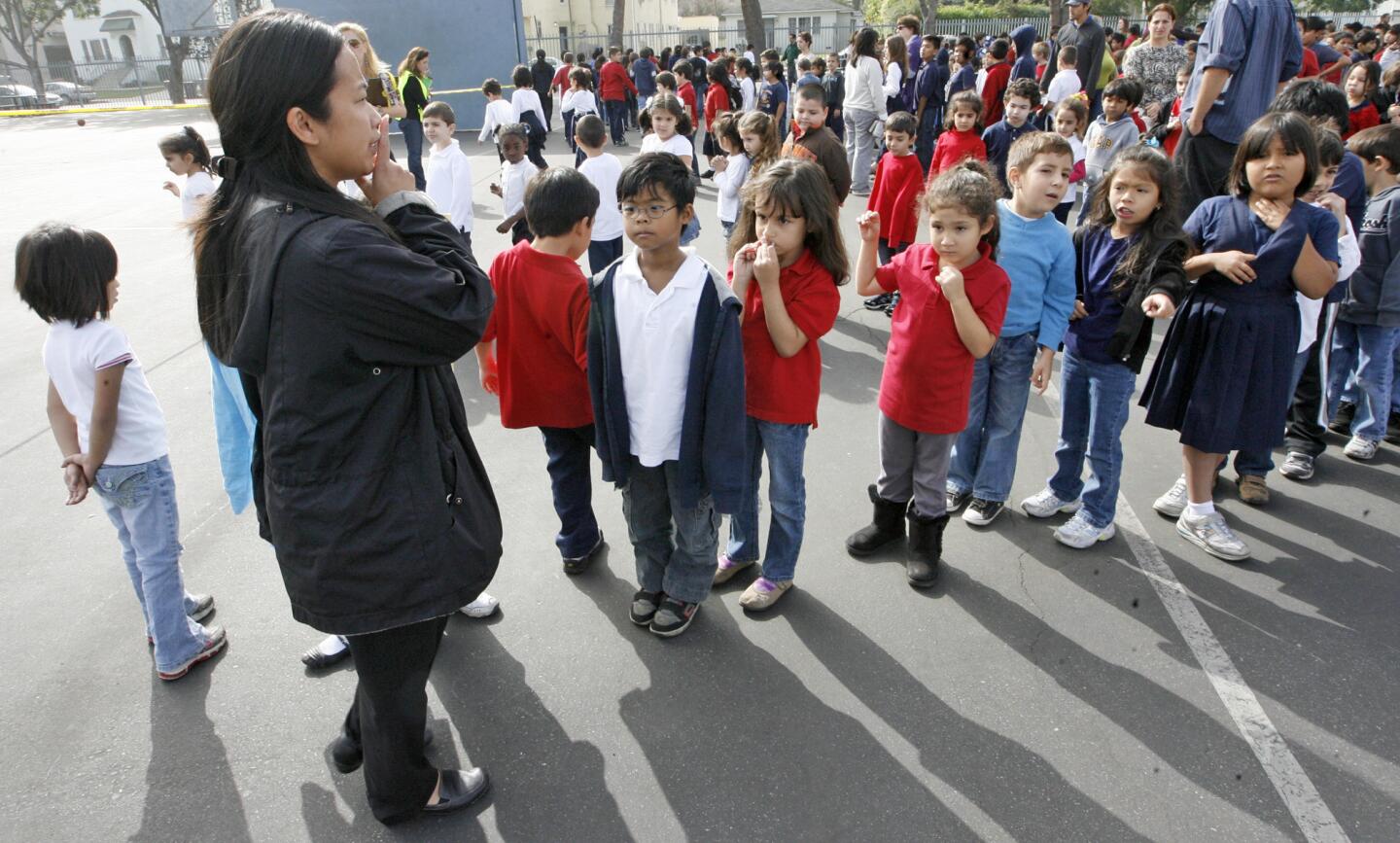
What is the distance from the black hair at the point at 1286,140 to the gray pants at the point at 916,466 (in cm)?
151

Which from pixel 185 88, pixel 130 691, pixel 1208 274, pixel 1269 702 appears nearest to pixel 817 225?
pixel 1208 274

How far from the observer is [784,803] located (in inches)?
93.0

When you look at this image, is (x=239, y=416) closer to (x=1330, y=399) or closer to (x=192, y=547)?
(x=192, y=547)

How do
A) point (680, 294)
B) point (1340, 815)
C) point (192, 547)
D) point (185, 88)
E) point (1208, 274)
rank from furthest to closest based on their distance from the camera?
1. point (185, 88)
2. point (192, 547)
3. point (1208, 274)
4. point (680, 294)
5. point (1340, 815)

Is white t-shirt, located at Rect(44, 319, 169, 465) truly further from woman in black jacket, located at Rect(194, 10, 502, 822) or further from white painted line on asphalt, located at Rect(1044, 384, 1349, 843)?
white painted line on asphalt, located at Rect(1044, 384, 1349, 843)

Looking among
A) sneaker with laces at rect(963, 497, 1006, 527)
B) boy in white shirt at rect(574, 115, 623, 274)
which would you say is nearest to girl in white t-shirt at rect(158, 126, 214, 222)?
boy in white shirt at rect(574, 115, 623, 274)

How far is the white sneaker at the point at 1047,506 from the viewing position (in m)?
3.80

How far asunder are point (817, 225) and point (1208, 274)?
5.50ft

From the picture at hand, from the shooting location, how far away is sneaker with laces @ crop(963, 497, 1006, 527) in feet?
12.3

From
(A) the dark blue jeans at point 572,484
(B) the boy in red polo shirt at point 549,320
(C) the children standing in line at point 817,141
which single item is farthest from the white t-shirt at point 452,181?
(A) the dark blue jeans at point 572,484

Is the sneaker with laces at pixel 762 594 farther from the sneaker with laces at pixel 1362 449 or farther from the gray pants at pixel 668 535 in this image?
the sneaker with laces at pixel 1362 449

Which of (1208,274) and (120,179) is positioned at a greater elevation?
(1208,274)

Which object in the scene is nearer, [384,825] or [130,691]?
[384,825]

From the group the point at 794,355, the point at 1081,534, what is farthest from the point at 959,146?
the point at 794,355
